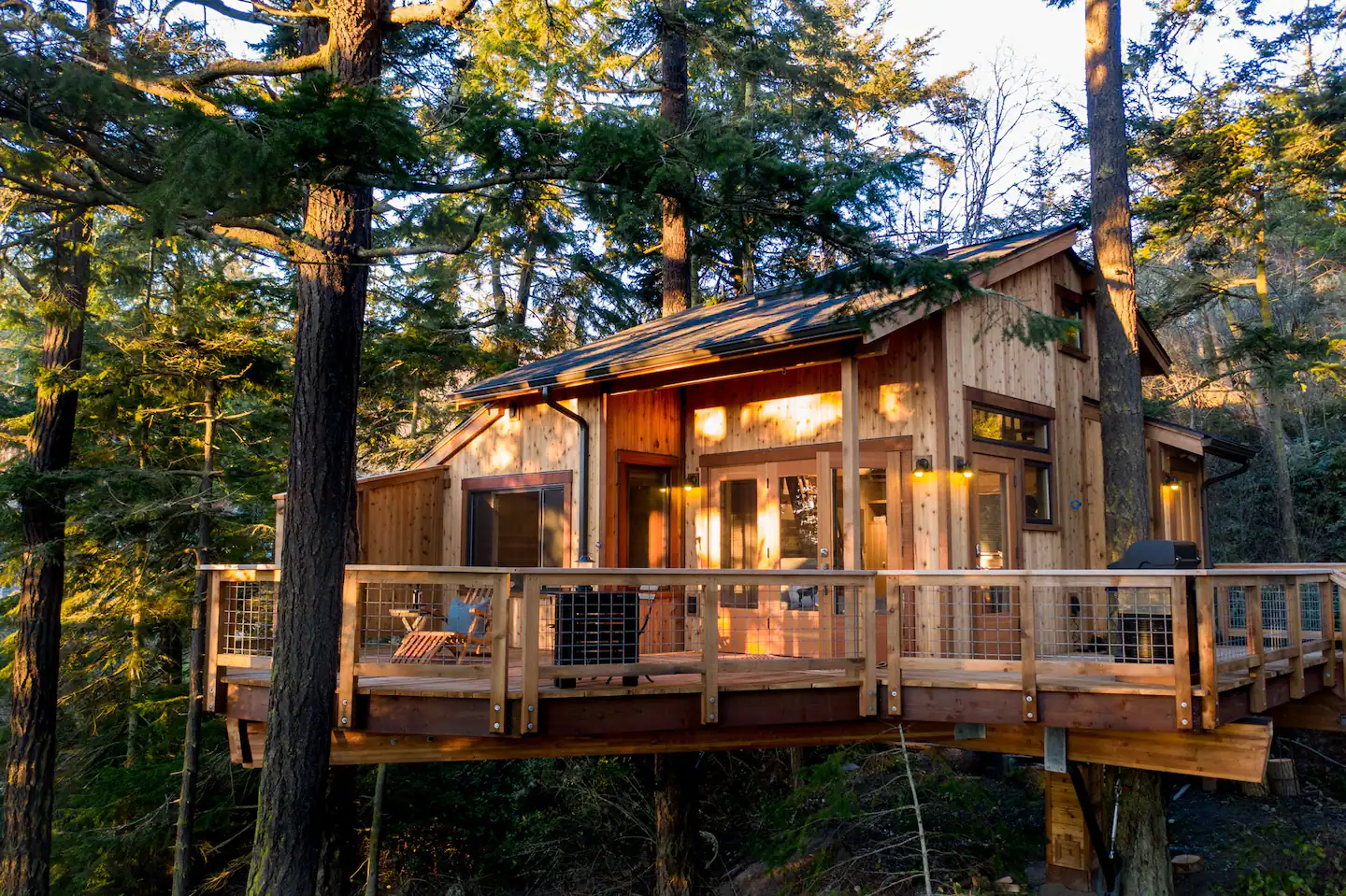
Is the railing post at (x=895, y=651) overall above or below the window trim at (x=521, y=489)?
below

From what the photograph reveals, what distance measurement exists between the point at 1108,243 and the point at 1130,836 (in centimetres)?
619

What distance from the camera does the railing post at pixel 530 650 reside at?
20.4 feet

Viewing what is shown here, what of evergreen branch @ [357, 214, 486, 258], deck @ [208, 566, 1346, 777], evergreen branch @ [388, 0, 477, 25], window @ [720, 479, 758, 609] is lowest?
deck @ [208, 566, 1346, 777]

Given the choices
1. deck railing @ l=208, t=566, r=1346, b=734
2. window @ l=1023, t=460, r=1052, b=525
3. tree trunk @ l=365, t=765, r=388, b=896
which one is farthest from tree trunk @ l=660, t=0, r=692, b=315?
tree trunk @ l=365, t=765, r=388, b=896

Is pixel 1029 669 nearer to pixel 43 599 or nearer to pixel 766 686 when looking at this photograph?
pixel 766 686

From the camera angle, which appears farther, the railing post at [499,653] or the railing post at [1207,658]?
the railing post at [1207,658]

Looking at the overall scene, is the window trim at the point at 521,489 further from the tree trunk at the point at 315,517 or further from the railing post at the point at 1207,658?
the railing post at the point at 1207,658

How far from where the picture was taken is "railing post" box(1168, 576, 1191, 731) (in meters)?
6.29

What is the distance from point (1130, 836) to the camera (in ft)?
29.8

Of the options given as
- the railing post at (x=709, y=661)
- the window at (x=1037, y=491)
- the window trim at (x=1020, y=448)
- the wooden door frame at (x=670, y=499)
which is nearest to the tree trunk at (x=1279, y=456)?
the window trim at (x=1020, y=448)

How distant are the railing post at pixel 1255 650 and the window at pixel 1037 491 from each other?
2.87 m

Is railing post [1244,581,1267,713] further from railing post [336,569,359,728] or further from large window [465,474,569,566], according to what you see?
large window [465,474,569,566]

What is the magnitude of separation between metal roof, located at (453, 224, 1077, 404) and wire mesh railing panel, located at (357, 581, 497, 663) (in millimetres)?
2591

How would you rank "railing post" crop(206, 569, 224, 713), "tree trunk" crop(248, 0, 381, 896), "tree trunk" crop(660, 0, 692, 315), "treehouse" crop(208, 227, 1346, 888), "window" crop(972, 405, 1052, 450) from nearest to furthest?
"treehouse" crop(208, 227, 1346, 888), "tree trunk" crop(248, 0, 381, 896), "railing post" crop(206, 569, 224, 713), "window" crop(972, 405, 1052, 450), "tree trunk" crop(660, 0, 692, 315)
